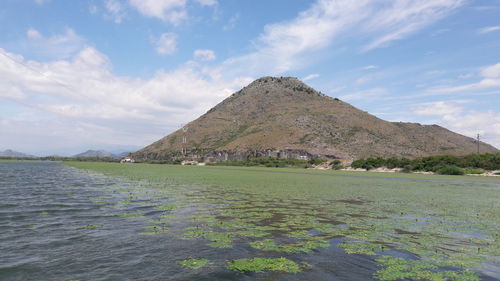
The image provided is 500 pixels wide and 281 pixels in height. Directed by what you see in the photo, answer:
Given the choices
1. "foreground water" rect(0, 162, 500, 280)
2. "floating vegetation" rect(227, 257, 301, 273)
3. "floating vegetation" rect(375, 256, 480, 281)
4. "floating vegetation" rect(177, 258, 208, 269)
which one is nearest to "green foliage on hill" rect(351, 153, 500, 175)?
"foreground water" rect(0, 162, 500, 280)

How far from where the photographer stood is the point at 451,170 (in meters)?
94.2

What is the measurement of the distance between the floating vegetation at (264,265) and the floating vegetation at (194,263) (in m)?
0.94

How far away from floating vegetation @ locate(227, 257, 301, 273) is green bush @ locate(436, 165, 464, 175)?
10179 centimetres

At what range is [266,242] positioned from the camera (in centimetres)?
1398

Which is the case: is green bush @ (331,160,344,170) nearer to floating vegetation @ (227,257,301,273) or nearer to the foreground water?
the foreground water

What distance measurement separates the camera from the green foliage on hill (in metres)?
93.4

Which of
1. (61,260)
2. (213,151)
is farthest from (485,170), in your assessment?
(213,151)

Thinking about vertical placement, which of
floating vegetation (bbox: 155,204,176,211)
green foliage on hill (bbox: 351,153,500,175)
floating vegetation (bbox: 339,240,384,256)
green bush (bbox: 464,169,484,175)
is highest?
green foliage on hill (bbox: 351,153,500,175)

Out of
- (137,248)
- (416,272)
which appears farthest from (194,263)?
(416,272)

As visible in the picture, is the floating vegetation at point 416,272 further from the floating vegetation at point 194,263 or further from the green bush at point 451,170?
the green bush at point 451,170

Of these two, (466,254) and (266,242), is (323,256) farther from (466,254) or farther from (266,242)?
(466,254)

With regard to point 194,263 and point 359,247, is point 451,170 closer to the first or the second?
point 359,247

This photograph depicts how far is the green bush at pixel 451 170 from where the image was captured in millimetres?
93500

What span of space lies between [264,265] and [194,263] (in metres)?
2.50
